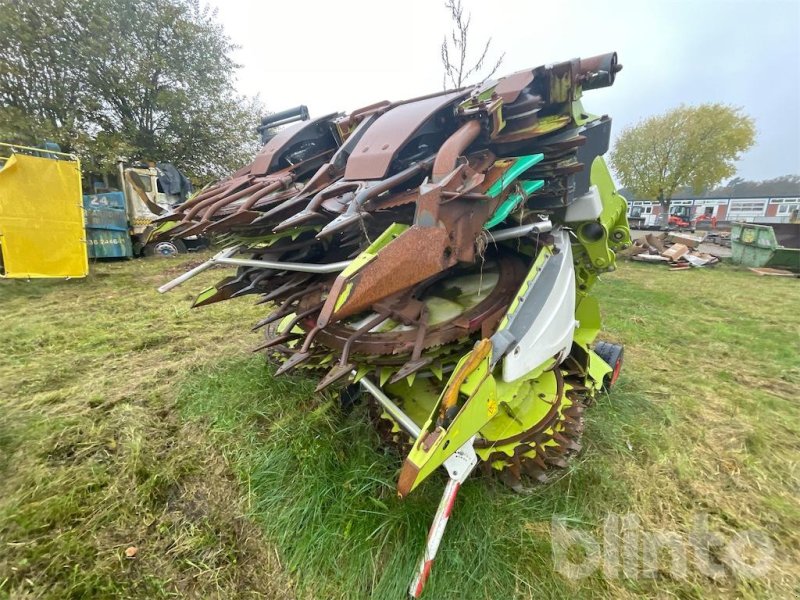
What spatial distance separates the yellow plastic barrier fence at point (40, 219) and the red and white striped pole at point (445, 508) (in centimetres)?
756

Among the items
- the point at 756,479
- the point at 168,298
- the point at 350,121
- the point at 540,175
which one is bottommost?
the point at 756,479

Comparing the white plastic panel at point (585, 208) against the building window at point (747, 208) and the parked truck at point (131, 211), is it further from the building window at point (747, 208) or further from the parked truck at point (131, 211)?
the building window at point (747, 208)

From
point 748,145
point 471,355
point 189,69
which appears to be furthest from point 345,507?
point 748,145

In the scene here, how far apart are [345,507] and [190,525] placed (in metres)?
0.68

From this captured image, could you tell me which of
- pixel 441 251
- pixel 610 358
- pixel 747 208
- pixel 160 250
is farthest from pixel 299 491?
pixel 747 208

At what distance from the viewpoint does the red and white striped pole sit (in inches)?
51.8

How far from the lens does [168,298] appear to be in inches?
217

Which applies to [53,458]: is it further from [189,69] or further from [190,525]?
[189,69]

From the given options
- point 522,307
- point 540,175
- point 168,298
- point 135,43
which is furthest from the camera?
point 135,43

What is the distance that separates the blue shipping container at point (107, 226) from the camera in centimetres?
861

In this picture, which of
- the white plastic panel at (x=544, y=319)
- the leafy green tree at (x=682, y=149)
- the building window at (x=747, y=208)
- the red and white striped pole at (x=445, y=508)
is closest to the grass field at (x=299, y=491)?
the red and white striped pole at (x=445, y=508)

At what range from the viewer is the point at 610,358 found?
294 cm

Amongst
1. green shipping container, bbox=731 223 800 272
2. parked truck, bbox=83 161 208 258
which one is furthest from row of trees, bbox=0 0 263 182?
green shipping container, bbox=731 223 800 272

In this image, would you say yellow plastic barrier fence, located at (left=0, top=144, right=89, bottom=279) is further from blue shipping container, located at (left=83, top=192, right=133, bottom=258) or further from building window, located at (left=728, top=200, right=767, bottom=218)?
building window, located at (left=728, top=200, right=767, bottom=218)
